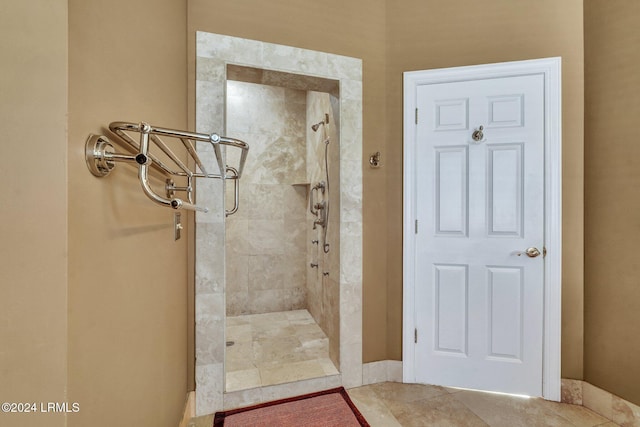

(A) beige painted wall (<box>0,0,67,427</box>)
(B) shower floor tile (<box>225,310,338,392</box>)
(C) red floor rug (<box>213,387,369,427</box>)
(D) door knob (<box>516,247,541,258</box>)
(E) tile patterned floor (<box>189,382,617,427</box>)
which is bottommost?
(E) tile patterned floor (<box>189,382,617,427</box>)

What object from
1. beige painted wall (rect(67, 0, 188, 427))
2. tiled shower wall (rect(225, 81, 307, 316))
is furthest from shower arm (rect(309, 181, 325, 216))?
beige painted wall (rect(67, 0, 188, 427))

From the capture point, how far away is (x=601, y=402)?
1.76 meters

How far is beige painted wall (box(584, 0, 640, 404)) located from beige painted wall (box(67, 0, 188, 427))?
247 cm

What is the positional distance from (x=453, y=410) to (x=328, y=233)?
143 centimetres

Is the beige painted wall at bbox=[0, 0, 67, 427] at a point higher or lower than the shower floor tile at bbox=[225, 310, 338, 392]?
higher

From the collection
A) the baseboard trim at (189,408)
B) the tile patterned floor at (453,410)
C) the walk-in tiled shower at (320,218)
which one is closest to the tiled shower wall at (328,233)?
the walk-in tiled shower at (320,218)

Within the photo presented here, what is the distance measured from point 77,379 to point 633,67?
9.25 ft

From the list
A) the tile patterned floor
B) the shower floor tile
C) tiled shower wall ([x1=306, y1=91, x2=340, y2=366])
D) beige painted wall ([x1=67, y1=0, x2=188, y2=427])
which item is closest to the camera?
beige painted wall ([x1=67, y1=0, x2=188, y2=427])

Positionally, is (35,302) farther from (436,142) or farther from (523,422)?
(523,422)

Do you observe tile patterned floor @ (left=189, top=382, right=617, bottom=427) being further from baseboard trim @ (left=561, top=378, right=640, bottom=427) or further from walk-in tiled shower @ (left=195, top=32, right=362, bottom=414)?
walk-in tiled shower @ (left=195, top=32, right=362, bottom=414)

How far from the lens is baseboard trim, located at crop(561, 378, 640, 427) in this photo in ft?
5.34

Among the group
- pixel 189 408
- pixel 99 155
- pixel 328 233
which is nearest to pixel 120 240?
pixel 99 155

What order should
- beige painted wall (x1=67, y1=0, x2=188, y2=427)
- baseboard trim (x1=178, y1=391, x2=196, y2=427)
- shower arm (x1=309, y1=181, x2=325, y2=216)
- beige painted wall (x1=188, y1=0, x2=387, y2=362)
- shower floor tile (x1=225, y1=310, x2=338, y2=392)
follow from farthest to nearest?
shower arm (x1=309, y1=181, x2=325, y2=216)
shower floor tile (x1=225, y1=310, x2=338, y2=392)
beige painted wall (x1=188, y1=0, x2=387, y2=362)
baseboard trim (x1=178, y1=391, x2=196, y2=427)
beige painted wall (x1=67, y1=0, x2=188, y2=427)

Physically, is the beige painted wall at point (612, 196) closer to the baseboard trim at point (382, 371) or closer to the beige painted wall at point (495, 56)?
the beige painted wall at point (495, 56)
